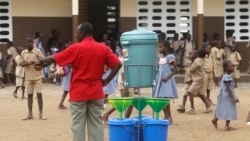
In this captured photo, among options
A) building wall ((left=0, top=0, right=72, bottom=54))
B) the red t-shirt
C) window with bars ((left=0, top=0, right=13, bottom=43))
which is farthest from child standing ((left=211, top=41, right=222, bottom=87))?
the red t-shirt

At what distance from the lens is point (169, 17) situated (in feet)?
69.1

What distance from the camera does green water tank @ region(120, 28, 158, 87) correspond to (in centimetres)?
807

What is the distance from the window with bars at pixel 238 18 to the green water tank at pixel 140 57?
1326 centimetres

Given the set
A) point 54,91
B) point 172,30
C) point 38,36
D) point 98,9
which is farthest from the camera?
point 98,9

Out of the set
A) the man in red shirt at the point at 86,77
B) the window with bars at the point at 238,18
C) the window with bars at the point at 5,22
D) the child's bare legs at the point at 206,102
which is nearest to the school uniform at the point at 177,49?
the window with bars at the point at 238,18

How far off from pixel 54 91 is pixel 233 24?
713 centimetres

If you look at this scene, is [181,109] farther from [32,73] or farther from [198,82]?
[32,73]

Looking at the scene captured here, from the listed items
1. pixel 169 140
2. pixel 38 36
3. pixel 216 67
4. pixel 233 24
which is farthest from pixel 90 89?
pixel 233 24

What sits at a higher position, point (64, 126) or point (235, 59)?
point (235, 59)

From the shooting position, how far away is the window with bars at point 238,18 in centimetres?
2108

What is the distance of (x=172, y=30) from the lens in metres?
21.0

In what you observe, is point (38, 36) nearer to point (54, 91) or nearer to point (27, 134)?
point (54, 91)

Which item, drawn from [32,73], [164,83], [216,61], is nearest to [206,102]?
[164,83]

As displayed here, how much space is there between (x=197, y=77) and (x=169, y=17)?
8898 mm
